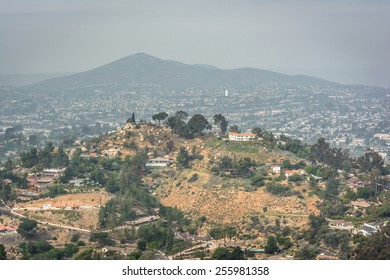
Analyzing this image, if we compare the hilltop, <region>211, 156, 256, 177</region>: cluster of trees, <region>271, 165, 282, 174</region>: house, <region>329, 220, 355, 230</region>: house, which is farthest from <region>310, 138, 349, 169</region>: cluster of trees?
<region>329, 220, 355, 230</region>: house

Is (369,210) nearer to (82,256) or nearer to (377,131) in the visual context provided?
(82,256)

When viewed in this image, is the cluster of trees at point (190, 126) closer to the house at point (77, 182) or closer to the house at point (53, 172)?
the house at point (53, 172)

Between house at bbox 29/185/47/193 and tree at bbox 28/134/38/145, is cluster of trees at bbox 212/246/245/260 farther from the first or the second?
tree at bbox 28/134/38/145

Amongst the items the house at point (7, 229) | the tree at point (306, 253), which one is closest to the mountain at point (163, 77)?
the house at point (7, 229)

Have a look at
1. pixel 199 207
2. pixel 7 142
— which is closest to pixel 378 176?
→ pixel 199 207
